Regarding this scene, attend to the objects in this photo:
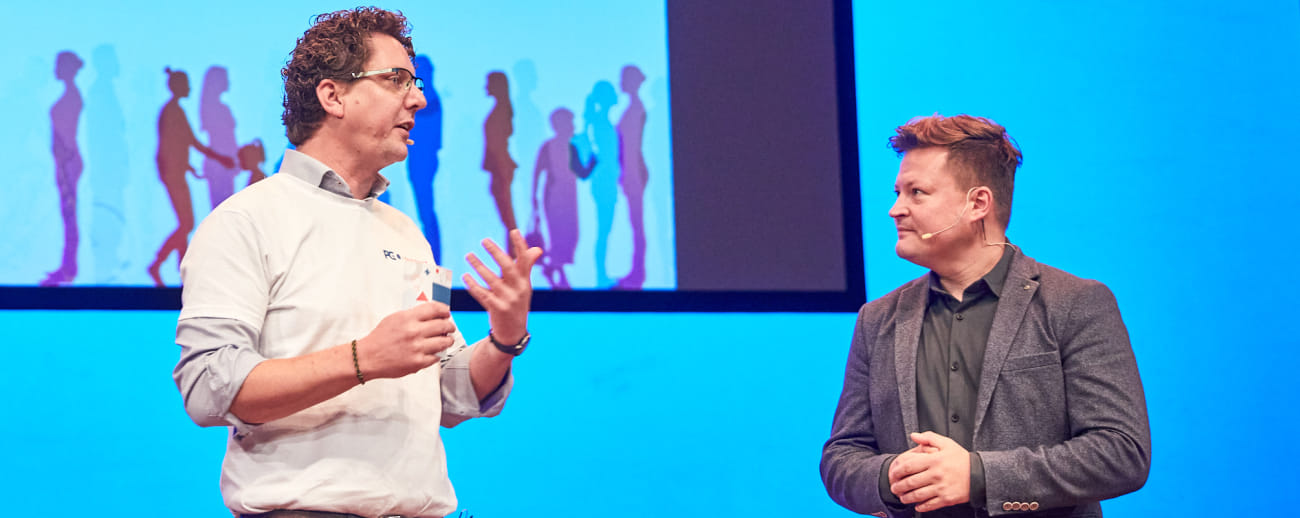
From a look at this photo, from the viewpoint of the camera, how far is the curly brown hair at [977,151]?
2133mm

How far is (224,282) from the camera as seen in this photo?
156 centimetres

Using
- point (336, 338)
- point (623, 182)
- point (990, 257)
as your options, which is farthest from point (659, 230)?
point (336, 338)

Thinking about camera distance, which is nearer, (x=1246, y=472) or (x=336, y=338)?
(x=336, y=338)

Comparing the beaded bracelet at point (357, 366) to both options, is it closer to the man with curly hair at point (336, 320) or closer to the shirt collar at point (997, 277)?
the man with curly hair at point (336, 320)

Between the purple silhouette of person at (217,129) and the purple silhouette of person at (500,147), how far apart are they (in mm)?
746

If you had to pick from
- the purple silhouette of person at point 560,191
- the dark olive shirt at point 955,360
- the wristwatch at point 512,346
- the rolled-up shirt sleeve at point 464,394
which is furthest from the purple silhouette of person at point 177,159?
the dark olive shirt at point 955,360

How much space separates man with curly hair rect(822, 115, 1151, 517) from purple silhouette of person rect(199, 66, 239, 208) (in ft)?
6.33

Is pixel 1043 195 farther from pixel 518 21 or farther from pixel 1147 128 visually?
pixel 518 21

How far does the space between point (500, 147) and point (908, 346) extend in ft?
5.14

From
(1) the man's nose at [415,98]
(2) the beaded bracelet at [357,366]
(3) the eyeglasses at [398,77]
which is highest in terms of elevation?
(3) the eyeglasses at [398,77]

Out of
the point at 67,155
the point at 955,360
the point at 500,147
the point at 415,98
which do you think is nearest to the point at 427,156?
the point at 500,147

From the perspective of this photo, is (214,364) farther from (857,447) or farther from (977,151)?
(977,151)

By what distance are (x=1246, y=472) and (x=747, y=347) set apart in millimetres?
1636

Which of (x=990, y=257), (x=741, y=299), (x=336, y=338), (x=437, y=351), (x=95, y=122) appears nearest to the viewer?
(x=437, y=351)
